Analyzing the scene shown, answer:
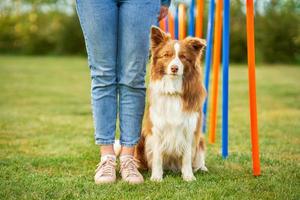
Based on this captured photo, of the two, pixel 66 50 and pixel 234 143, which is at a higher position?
pixel 66 50

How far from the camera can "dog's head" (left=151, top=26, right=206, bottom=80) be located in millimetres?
3609

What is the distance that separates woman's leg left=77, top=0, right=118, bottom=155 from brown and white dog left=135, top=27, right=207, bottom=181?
0.30 m

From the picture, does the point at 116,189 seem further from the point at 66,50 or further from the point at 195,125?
the point at 66,50

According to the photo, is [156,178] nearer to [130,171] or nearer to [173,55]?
[130,171]

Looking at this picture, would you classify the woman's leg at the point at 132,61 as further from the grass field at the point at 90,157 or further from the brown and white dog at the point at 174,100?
the grass field at the point at 90,157

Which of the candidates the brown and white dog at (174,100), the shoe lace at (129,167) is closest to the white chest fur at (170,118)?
the brown and white dog at (174,100)

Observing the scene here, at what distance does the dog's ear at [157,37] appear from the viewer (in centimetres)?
362

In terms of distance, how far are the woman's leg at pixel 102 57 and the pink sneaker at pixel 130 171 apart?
0.16m

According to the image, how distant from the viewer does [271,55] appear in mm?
20875

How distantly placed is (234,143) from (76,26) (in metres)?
21.2

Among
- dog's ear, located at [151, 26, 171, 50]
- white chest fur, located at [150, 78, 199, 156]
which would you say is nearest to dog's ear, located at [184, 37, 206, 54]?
dog's ear, located at [151, 26, 171, 50]

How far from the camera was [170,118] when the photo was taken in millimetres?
3701

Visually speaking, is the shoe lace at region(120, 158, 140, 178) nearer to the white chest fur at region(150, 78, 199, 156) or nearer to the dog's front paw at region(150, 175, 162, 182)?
the dog's front paw at region(150, 175, 162, 182)

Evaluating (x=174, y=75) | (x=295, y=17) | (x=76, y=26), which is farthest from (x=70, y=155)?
(x=76, y=26)
